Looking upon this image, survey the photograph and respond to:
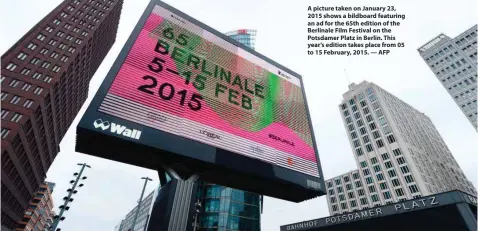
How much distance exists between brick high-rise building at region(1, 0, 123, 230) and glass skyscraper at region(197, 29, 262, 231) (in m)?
33.0

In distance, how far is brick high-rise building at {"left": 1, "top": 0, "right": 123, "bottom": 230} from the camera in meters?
44.3

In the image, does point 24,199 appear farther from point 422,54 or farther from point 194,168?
point 422,54

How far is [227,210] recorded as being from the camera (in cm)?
5150

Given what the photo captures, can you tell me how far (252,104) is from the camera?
10.8 metres

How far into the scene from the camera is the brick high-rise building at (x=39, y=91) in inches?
1746

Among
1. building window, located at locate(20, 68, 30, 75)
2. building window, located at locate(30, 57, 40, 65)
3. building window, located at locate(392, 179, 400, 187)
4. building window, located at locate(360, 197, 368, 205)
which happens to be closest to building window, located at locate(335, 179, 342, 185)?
building window, located at locate(360, 197, 368, 205)

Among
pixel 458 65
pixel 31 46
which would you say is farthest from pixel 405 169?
pixel 31 46

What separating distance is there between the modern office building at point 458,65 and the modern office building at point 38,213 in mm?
143587

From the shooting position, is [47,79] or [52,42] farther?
[52,42]

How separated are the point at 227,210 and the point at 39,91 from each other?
42.7m

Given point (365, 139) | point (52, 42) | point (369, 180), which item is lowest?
point (369, 180)

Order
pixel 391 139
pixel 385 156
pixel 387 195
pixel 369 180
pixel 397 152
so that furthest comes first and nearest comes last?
pixel 369 180 → pixel 391 139 → pixel 385 156 → pixel 397 152 → pixel 387 195

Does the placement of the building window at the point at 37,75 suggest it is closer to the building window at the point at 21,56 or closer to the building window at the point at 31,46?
the building window at the point at 21,56

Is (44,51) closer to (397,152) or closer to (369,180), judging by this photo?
(369,180)
